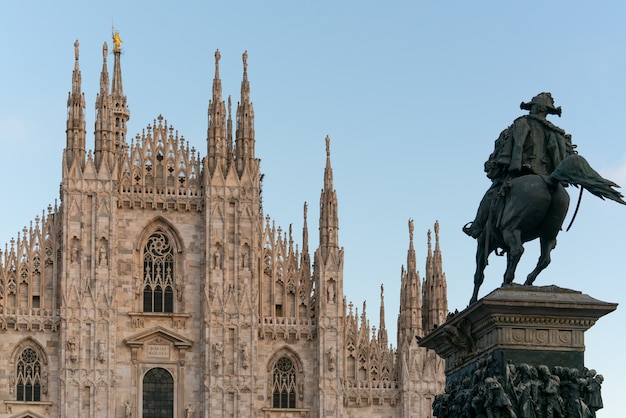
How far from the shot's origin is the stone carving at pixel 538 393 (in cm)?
1328

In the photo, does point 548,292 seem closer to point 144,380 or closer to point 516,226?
point 516,226

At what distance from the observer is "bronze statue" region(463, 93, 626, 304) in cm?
1390

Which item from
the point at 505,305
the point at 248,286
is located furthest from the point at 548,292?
the point at 248,286

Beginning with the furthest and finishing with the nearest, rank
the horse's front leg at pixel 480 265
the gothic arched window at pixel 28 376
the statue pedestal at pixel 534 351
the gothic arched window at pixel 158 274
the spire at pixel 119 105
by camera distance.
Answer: the spire at pixel 119 105 → the gothic arched window at pixel 158 274 → the gothic arched window at pixel 28 376 → the horse's front leg at pixel 480 265 → the statue pedestal at pixel 534 351

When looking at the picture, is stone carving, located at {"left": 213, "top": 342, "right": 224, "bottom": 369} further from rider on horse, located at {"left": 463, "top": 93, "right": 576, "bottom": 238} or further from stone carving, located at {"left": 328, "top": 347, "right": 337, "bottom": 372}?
rider on horse, located at {"left": 463, "top": 93, "right": 576, "bottom": 238}

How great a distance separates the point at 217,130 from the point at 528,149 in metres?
36.1

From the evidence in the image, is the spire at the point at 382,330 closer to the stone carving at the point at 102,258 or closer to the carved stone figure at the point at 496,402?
the stone carving at the point at 102,258

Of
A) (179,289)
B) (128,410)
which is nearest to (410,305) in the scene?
(179,289)

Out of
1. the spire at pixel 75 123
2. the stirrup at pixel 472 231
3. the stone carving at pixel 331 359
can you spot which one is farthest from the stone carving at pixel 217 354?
the stirrup at pixel 472 231

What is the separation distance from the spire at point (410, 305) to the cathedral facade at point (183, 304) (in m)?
0.05

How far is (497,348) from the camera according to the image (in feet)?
44.6

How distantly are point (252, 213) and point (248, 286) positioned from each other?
8.63ft

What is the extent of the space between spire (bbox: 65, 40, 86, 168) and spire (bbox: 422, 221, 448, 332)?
1327cm

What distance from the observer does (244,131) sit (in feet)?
164
